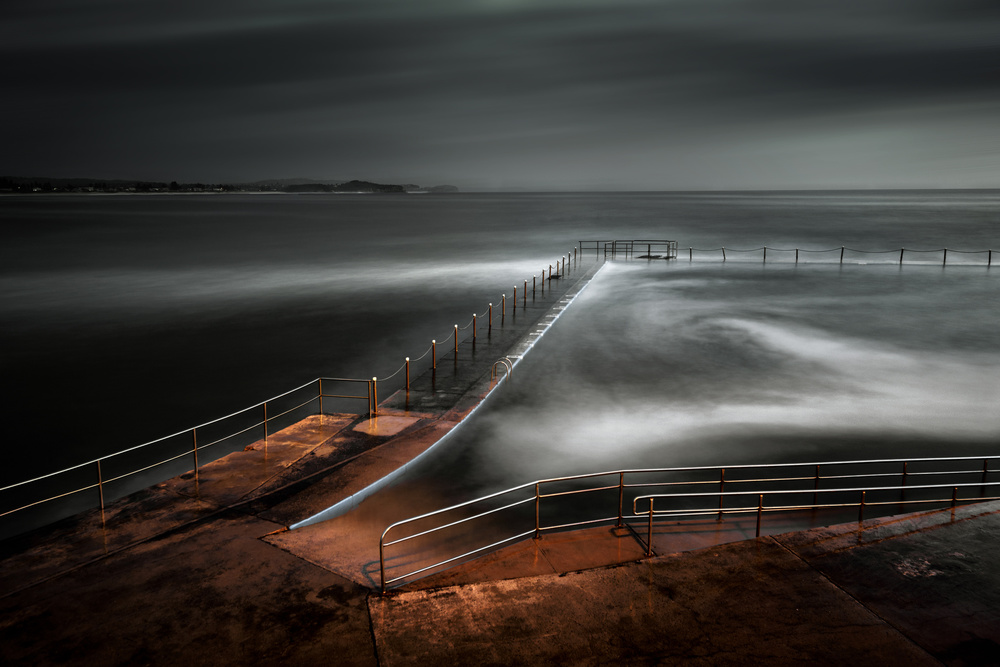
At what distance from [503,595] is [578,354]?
46.2 feet

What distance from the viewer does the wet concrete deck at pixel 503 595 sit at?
662cm

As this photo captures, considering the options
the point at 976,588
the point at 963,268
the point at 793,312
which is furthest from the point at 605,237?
the point at 976,588

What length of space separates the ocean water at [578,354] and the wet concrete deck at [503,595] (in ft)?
12.0

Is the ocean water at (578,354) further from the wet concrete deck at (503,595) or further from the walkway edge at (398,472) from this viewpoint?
the wet concrete deck at (503,595)

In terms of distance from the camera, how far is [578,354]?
2125cm

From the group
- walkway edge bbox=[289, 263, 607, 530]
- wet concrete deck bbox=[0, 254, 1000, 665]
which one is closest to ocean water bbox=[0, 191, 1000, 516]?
walkway edge bbox=[289, 263, 607, 530]

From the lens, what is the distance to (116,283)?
42.0 m

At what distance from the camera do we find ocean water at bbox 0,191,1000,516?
14.7 m

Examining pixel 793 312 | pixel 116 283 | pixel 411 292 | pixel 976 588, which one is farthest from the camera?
pixel 116 283

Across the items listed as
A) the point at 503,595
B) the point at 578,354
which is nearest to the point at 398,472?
the point at 503,595

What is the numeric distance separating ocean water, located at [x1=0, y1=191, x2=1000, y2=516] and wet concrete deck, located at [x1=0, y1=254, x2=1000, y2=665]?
3651 millimetres

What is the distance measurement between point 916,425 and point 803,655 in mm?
10853

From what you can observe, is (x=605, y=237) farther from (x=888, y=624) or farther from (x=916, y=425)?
(x=888, y=624)

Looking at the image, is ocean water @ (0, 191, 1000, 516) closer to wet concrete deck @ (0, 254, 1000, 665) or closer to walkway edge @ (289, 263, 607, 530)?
walkway edge @ (289, 263, 607, 530)
